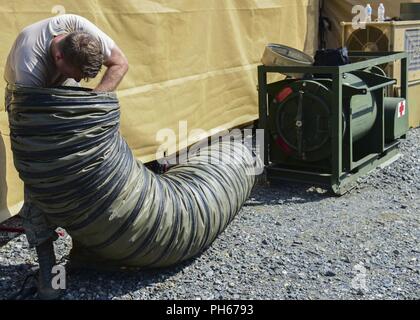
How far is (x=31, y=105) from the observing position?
3137 mm

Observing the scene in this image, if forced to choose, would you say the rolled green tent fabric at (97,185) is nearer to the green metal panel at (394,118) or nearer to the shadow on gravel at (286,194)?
the shadow on gravel at (286,194)

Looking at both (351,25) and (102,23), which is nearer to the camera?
(102,23)

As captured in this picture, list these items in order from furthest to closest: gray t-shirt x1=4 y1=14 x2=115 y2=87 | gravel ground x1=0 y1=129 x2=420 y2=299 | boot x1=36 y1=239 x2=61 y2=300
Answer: gravel ground x1=0 y1=129 x2=420 y2=299 → boot x1=36 y1=239 x2=61 y2=300 → gray t-shirt x1=4 y1=14 x2=115 y2=87

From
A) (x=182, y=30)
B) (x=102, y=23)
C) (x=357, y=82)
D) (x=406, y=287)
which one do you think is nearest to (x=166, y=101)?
(x=182, y=30)

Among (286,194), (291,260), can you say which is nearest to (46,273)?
(291,260)

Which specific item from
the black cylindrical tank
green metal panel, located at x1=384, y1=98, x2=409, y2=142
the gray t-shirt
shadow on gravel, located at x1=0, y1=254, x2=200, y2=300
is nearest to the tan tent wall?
shadow on gravel, located at x1=0, y1=254, x2=200, y2=300

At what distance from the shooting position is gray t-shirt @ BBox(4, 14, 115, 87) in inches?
130

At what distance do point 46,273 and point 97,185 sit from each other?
0.65 m

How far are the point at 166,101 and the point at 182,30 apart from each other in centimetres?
72

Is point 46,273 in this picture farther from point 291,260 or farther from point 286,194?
point 286,194

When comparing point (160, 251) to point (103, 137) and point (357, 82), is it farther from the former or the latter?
point (357, 82)

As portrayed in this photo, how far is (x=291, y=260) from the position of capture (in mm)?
4043

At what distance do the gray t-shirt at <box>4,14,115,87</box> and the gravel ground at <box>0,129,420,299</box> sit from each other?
1209 mm

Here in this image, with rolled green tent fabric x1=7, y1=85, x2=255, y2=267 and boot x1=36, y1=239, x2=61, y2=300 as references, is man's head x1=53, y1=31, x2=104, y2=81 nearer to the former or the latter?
rolled green tent fabric x1=7, y1=85, x2=255, y2=267
